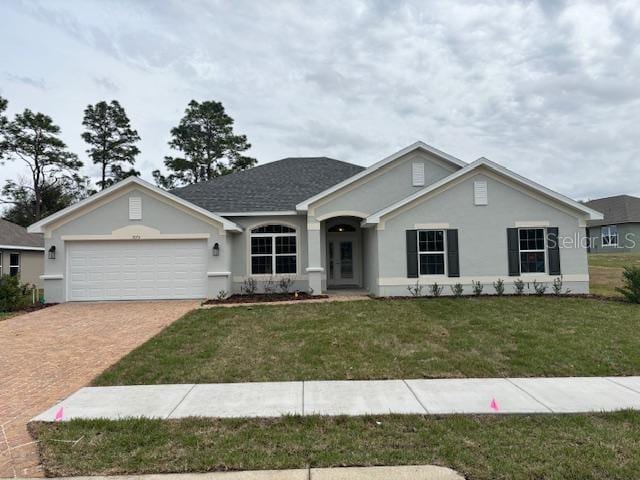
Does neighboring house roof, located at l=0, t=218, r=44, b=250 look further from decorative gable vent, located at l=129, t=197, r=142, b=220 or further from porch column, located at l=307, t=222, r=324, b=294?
porch column, located at l=307, t=222, r=324, b=294

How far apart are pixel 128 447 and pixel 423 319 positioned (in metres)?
7.60

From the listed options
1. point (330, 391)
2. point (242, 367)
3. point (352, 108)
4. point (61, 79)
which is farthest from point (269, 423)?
point (352, 108)

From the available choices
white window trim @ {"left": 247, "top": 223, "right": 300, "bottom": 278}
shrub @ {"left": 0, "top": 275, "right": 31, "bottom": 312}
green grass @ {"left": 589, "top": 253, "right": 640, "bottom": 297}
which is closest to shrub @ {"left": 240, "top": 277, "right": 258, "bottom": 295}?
white window trim @ {"left": 247, "top": 223, "right": 300, "bottom": 278}

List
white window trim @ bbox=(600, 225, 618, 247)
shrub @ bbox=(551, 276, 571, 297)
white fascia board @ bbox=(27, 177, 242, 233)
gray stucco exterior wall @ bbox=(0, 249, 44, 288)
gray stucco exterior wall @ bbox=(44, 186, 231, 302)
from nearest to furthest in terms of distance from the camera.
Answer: shrub @ bbox=(551, 276, 571, 297), white fascia board @ bbox=(27, 177, 242, 233), gray stucco exterior wall @ bbox=(44, 186, 231, 302), gray stucco exterior wall @ bbox=(0, 249, 44, 288), white window trim @ bbox=(600, 225, 618, 247)

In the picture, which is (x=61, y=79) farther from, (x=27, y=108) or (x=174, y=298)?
(x=27, y=108)

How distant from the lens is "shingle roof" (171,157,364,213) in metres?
16.5

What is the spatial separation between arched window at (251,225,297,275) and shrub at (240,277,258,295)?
390mm

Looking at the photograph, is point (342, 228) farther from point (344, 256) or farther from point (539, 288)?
point (539, 288)

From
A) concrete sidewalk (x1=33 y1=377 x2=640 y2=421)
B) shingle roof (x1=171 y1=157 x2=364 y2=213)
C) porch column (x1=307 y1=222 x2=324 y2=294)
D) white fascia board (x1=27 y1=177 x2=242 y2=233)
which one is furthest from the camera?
shingle roof (x1=171 y1=157 x2=364 y2=213)

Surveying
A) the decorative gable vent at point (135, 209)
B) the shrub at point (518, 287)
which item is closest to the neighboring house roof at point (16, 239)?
the decorative gable vent at point (135, 209)

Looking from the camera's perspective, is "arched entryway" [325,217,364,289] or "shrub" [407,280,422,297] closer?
"shrub" [407,280,422,297]

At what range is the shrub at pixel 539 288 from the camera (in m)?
13.9

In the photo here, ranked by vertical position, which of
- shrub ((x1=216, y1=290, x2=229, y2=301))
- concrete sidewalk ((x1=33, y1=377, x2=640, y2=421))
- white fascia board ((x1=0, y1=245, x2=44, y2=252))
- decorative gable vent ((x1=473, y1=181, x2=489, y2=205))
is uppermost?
decorative gable vent ((x1=473, y1=181, x2=489, y2=205))

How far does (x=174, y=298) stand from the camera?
48.1 ft
